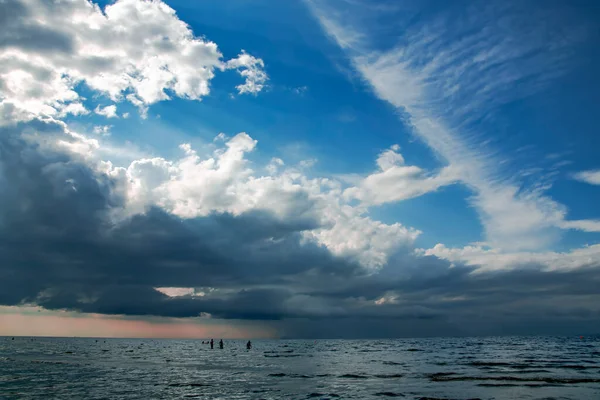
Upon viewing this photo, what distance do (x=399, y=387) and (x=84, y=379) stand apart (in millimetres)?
39143

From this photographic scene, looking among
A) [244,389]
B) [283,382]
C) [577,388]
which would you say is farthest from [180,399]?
[577,388]

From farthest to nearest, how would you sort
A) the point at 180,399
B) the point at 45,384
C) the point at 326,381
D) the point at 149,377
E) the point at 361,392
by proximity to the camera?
the point at 149,377, the point at 326,381, the point at 45,384, the point at 361,392, the point at 180,399

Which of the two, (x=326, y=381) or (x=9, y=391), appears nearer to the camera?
(x=9, y=391)

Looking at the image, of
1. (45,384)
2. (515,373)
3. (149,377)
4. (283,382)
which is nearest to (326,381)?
(283,382)

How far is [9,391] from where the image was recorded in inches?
1681

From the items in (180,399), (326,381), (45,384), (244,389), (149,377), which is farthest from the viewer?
(149,377)

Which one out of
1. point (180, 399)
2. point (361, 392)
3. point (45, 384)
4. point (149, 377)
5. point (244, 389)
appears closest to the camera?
point (180, 399)

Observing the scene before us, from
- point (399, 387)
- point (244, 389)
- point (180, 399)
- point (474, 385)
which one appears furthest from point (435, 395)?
point (180, 399)

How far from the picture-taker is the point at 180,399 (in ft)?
126

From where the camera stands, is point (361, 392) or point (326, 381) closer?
point (361, 392)

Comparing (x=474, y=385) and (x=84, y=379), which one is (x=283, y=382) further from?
(x=84, y=379)

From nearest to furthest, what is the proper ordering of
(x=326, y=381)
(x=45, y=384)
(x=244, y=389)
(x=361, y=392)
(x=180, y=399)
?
1. (x=180, y=399)
2. (x=361, y=392)
3. (x=244, y=389)
4. (x=45, y=384)
5. (x=326, y=381)

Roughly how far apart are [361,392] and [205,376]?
84.6 feet

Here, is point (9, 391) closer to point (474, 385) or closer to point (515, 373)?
point (474, 385)
